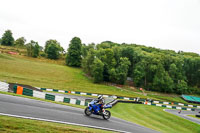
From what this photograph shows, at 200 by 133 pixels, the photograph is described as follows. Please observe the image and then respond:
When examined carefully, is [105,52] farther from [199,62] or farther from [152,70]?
[199,62]

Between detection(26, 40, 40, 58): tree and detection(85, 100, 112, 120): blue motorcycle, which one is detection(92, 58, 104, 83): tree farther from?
detection(85, 100, 112, 120): blue motorcycle

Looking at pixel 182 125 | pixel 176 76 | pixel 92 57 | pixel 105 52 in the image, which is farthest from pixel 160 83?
pixel 182 125

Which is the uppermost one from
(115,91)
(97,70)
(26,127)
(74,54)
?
(74,54)

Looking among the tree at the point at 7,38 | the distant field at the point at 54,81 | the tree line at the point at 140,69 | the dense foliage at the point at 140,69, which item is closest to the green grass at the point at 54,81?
the distant field at the point at 54,81

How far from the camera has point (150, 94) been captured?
5791 cm

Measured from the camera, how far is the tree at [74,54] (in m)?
80.7

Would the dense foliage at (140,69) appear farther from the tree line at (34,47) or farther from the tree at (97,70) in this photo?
the tree line at (34,47)

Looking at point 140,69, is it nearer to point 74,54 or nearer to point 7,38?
point 74,54

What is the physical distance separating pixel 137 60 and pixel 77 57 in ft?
101

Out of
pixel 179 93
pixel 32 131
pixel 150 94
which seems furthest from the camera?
pixel 179 93

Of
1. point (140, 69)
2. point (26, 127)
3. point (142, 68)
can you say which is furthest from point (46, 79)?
point (26, 127)

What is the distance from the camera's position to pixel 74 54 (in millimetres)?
80688

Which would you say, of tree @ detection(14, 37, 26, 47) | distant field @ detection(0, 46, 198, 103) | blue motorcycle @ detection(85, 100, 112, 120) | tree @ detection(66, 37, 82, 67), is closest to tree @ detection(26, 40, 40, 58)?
Answer: tree @ detection(66, 37, 82, 67)

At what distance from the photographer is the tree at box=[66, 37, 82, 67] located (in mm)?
80688
